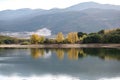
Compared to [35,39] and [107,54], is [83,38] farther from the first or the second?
[107,54]

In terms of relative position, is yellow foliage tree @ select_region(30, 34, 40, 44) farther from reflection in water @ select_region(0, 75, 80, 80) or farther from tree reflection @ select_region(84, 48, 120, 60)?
reflection in water @ select_region(0, 75, 80, 80)

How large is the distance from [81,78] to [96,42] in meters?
65.8

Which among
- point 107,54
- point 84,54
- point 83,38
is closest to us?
point 107,54

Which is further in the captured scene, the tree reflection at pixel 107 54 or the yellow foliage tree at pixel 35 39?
the yellow foliage tree at pixel 35 39

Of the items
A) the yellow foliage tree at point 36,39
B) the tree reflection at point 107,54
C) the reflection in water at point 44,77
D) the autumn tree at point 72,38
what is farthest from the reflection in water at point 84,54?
the yellow foliage tree at point 36,39

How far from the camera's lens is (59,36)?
103 metres

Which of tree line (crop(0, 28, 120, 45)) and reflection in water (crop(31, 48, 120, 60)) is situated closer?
reflection in water (crop(31, 48, 120, 60))

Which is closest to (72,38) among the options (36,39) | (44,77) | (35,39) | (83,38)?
(83,38)

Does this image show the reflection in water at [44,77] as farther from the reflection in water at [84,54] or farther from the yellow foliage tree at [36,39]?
the yellow foliage tree at [36,39]

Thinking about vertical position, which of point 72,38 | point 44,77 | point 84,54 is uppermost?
point 72,38

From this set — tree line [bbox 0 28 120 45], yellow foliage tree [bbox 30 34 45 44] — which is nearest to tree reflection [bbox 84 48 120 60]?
tree line [bbox 0 28 120 45]

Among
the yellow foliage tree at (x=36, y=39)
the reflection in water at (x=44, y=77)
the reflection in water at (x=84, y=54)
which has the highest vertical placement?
the yellow foliage tree at (x=36, y=39)

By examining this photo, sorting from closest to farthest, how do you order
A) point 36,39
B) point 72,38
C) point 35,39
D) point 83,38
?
1. point 83,38
2. point 72,38
3. point 36,39
4. point 35,39

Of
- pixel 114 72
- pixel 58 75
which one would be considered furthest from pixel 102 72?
pixel 58 75
